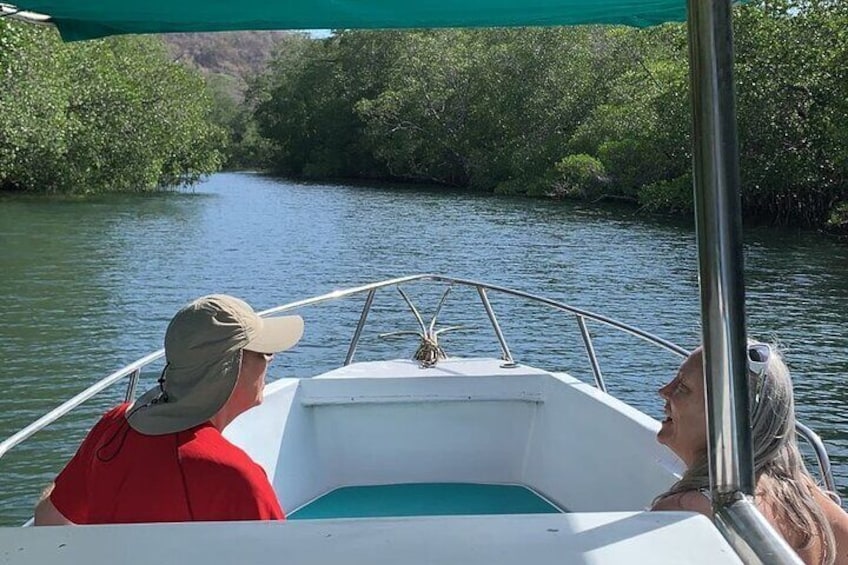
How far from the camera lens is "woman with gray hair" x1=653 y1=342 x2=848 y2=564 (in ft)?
5.83

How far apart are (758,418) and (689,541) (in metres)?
0.65

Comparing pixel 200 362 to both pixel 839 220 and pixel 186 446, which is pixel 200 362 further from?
pixel 839 220

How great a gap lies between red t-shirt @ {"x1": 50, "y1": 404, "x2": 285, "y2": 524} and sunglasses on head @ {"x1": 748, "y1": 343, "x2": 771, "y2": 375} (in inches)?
33.0

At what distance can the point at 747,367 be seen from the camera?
1.24 metres

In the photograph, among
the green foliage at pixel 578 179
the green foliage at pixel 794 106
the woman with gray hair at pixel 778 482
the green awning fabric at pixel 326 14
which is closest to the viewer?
the woman with gray hair at pixel 778 482

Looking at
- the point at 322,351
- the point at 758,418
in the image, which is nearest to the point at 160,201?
the point at 322,351

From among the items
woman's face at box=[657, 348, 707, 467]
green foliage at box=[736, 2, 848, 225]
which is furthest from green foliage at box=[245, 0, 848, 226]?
woman's face at box=[657, 348, 707, 467]

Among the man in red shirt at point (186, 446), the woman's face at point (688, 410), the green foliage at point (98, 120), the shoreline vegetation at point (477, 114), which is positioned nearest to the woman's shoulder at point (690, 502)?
the woman's face at point (688, 410)

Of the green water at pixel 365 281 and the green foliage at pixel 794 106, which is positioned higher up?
the green foliage at pixel 794 106

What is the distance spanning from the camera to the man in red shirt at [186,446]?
1788mm

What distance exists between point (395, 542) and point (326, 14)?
2.03 meters

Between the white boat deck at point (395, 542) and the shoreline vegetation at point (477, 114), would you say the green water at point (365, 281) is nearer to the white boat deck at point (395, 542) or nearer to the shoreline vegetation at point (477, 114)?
the white boat deck at point (395, 542)

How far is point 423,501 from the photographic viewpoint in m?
3.83

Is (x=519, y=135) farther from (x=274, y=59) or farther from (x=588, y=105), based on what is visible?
(x=274, y=59)
